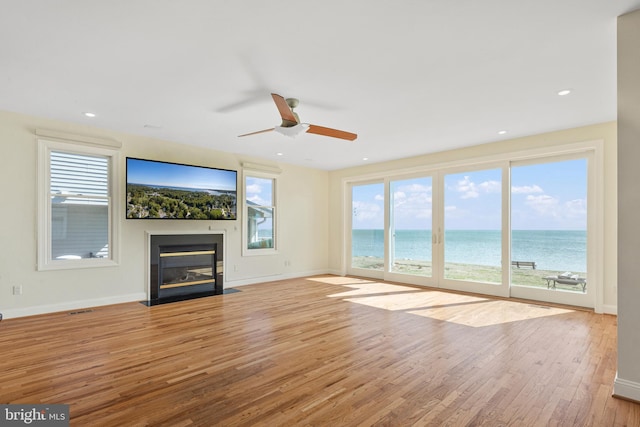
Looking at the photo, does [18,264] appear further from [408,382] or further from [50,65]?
[408,382]

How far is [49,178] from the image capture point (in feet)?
15.0

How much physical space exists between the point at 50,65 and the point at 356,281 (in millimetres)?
5967

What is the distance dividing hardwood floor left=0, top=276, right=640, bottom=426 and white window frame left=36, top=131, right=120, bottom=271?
2.28 feet

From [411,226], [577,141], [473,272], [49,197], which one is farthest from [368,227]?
[49,197]

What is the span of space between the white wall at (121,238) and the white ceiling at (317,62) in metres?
0.52

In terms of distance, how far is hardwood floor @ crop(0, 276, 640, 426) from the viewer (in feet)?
7.04

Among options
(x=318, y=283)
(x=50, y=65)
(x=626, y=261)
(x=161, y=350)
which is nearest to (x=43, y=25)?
(x=50, y=65)

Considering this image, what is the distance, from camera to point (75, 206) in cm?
479

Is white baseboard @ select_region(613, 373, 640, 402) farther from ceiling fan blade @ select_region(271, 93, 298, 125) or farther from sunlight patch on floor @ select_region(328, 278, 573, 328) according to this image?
ceiling fan blade @ select_region(271, 93, 298, 125)

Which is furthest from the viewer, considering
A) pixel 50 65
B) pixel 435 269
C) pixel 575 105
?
pixel 435 269

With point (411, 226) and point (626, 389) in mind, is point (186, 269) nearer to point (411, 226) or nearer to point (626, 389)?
point (411, 226)

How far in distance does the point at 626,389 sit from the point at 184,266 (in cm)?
572

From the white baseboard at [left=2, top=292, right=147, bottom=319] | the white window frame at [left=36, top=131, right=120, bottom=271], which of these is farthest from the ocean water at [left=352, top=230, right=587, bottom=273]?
the white window frame at [left=36, top=131, right=120, bottom=271]

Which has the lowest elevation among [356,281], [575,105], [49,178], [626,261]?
A: [356,281]
